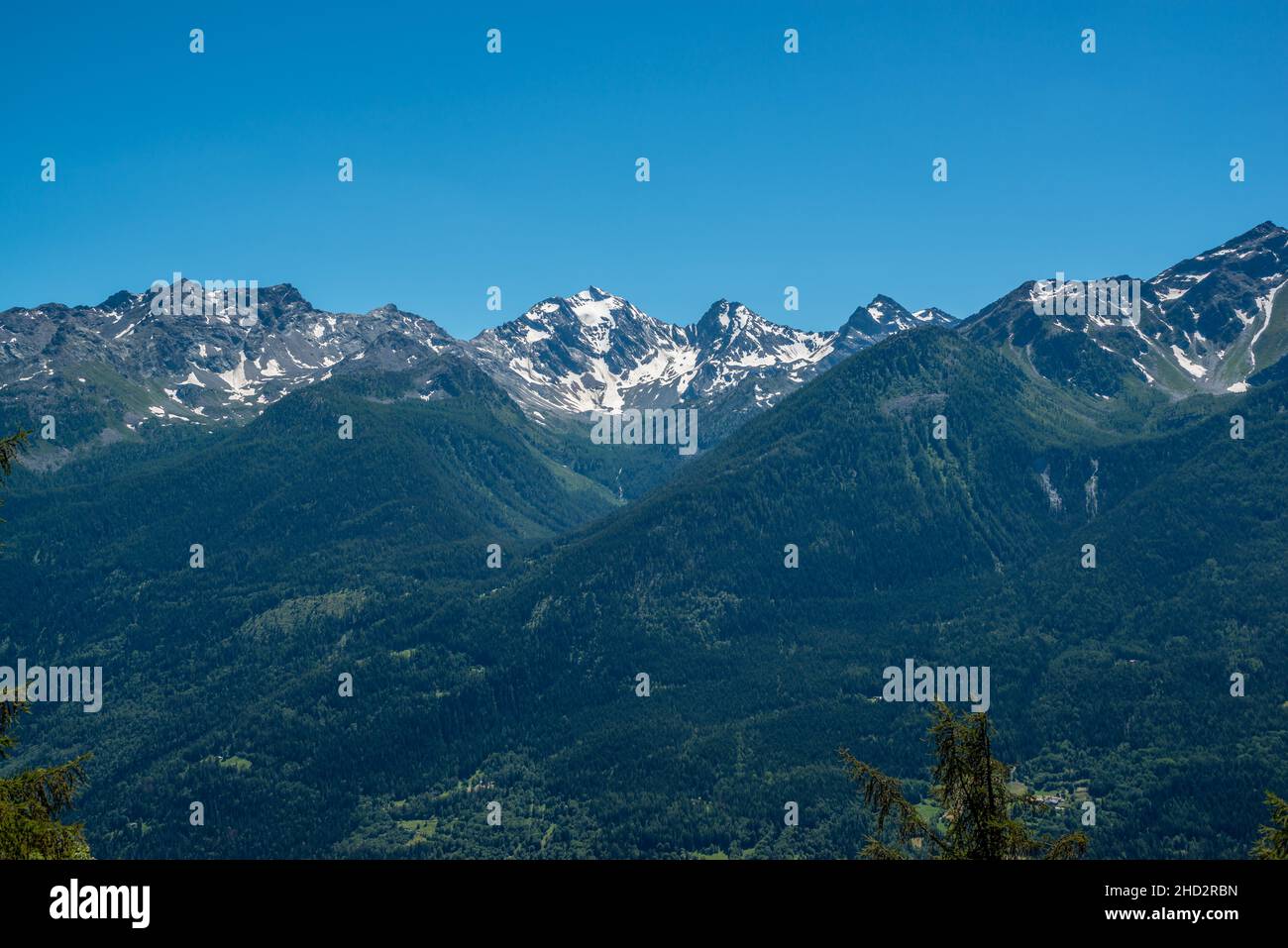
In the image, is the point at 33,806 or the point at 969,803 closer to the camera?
the point at 969,803

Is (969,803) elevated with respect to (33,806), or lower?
lower

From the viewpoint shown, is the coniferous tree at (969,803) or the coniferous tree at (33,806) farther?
the coniferous tree at (969,803)
